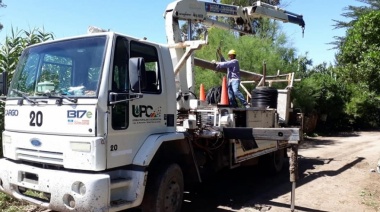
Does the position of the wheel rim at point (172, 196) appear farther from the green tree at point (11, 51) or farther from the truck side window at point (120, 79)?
the green tree at point (11, 51)

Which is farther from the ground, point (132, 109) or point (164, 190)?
point (132, 109)

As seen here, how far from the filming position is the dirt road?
667cm

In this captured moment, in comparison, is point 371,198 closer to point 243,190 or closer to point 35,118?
point 243,190

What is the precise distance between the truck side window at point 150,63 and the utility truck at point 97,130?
0.01 meters

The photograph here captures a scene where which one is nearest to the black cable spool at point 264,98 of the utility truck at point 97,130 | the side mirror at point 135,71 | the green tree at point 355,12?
the utility truck at point 97,130

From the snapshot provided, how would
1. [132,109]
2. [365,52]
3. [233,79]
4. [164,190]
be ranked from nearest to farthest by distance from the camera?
[132,109], [164,190], [233,79], [365,52]

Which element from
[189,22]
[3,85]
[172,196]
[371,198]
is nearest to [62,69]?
[3,85]

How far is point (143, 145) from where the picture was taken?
16.3 ft

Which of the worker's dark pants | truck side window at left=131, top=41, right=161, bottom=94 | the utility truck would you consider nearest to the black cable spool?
the worker's dark pants

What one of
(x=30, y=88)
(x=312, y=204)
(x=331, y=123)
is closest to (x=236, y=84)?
(x=312, y=204)

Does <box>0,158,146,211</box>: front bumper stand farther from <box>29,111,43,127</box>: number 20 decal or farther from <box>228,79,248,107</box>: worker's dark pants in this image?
<box>228,79,248,107</box>: worker's dark pants

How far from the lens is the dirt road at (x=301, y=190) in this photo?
6672 mm

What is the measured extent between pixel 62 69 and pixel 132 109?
3.43ft

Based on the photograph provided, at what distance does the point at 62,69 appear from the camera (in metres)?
4.92
